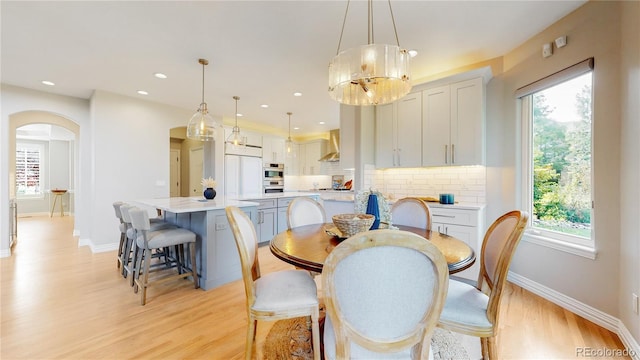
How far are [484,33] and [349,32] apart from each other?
1.35 metres

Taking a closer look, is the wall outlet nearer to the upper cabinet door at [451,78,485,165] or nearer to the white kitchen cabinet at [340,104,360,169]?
the upper cabinet door at [451,78,485,165]

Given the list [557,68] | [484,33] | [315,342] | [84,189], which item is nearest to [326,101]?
[484,33]

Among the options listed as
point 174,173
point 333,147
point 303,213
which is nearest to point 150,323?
point 303,213

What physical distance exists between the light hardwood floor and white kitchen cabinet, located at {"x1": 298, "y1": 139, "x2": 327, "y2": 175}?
506 cm

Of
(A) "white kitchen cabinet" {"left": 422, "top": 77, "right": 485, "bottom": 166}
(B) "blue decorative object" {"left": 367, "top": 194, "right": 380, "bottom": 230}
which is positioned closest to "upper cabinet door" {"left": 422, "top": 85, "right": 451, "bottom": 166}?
(A) "white kitchen cabinet" {"left": 422, "top": 77, "right": 485, "bottom": 166}

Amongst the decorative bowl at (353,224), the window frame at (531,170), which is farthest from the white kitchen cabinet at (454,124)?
the decorative bowl at (353,224)

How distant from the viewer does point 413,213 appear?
7.77 ft

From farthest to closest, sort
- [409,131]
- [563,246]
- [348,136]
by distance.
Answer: [348,136]
[409,131]
[563,246]

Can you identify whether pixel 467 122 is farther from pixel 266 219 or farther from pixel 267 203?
pixel 266 219

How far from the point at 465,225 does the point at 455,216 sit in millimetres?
136

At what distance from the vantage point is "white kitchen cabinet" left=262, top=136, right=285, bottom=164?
272 inches

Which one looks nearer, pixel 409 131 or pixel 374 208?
pixel 374 208

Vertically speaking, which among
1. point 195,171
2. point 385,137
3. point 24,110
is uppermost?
point 24,110

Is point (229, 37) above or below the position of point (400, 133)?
above
